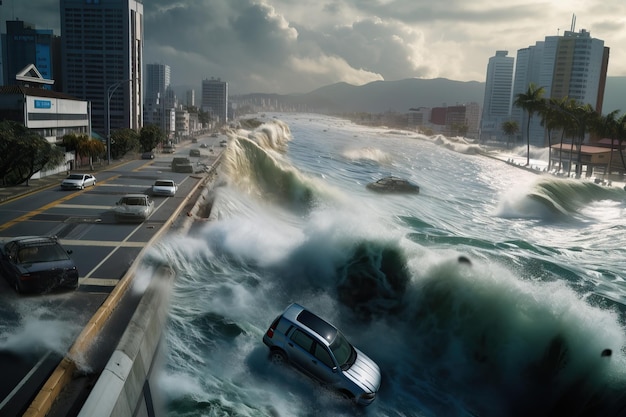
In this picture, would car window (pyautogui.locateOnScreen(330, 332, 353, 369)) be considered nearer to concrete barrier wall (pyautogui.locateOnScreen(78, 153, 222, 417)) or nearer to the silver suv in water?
the silver suv in water

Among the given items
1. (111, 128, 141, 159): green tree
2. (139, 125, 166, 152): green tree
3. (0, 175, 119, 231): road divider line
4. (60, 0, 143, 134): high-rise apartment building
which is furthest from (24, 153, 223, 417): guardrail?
(60, 0, 143, 134): high-rise apartment building

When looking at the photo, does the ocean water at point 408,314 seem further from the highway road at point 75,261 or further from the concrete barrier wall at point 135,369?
the highway road at point 75,261

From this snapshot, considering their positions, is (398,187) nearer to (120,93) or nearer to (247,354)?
(247,354)

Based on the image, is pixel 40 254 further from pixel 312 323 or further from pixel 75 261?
pixel 312 323

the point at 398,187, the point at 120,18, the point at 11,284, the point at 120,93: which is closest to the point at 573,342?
the point at 11,284

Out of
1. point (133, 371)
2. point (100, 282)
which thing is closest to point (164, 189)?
point (100, 282)

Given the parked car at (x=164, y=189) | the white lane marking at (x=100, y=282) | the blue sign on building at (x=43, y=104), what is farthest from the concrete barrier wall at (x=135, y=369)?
the blue sign on building at (x=43, y=104)

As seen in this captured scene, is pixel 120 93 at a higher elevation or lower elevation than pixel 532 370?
higher
